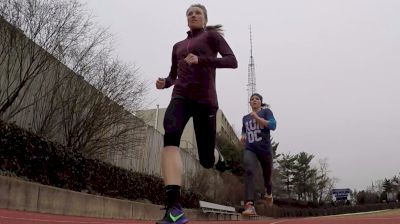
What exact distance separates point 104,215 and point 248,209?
4221mm

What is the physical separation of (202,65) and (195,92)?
0.86 feet

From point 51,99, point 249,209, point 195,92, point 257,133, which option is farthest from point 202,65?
point 51,99

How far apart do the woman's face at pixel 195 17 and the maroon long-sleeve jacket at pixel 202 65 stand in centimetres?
6

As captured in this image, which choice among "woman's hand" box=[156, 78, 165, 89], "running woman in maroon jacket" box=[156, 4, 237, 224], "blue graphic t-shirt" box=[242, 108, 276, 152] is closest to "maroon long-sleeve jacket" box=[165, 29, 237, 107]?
"running woman in maroon jacket" box=[156, 4, 237, 224]

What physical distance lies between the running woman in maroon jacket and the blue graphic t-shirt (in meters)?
3.14

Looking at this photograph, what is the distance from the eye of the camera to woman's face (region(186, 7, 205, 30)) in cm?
422

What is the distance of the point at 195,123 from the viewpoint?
410 cm

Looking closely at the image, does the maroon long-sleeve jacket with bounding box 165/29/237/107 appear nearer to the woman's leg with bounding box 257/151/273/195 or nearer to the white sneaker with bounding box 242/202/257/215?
the woman's leg with bounding box 257/151/273/195

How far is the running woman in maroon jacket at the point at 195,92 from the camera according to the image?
12.4 ft

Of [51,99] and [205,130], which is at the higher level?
[51,99]

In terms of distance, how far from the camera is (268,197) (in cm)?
781

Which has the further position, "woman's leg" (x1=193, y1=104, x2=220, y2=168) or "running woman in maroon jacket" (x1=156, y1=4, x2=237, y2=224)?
"woman's leg" (x1=193, y1=104, x2=220, y2=168)

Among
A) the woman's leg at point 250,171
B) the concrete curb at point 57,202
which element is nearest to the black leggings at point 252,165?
the woman's leg at point 250,171

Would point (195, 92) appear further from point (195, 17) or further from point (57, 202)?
point (57, 202)
